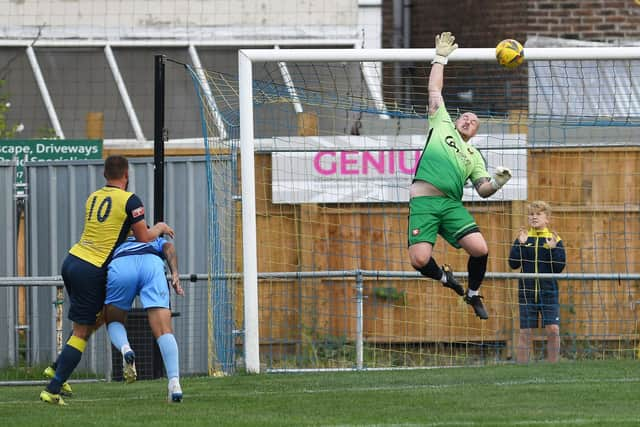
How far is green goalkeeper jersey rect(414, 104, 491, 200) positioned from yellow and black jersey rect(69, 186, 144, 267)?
251cm

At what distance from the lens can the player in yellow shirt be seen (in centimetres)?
1000

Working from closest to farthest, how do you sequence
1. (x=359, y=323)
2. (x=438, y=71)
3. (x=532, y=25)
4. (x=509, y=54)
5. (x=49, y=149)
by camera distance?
(x=438, y=71) < (x=509, y=54) < (x=359, y=323) < (x=49, y=149) < (x=532, y=25)

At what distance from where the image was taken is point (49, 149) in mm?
15422

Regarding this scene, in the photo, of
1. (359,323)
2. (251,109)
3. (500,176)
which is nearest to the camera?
(500,176)

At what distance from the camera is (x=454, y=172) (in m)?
11.2

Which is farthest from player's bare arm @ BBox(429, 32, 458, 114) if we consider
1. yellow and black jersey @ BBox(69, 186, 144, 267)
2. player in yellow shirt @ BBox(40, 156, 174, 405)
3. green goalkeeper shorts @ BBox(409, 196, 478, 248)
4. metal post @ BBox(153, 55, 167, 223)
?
metal post @ BBox(153, 55, 167, 223)

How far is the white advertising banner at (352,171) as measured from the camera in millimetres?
15578

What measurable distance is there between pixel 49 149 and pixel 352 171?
3.52 metres

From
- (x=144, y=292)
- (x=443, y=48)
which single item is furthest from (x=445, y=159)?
(x=144, y=292)

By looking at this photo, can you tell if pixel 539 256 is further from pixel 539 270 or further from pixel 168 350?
pixel 168 350

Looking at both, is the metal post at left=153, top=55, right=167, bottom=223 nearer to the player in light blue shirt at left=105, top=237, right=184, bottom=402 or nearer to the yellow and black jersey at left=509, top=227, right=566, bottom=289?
the player in light blue shirt at left=105, top=237, right=184, bottom=402

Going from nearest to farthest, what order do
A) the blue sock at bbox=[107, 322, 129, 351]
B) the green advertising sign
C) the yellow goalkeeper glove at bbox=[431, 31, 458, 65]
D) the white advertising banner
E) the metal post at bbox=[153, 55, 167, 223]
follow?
the blue sock at bbox=[107, 322, 129, 351] → the yellow goalkeeper glove at bbox=[431, 31, 458, 65] → the metal post at bbox=[153, 55, 167, 223] → the green advertising sign → the white advertising banner

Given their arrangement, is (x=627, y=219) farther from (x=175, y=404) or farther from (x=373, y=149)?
(x=175, y=404)

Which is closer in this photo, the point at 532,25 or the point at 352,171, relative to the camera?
the point at 352,171
